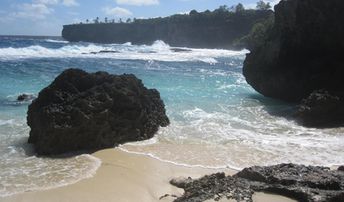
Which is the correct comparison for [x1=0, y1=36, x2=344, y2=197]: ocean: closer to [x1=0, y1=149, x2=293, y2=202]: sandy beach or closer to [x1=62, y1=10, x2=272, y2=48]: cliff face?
[x1=0, y1=149, x2=293, y2=202]: sandy beach

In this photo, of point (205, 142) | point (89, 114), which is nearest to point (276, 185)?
point (205, 142)

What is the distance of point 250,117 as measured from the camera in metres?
16.1

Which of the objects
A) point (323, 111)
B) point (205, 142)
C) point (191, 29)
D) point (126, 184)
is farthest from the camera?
point (191, 29)

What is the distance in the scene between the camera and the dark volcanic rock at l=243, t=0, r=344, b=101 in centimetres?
1775

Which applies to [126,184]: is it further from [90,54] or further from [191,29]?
[191,29]

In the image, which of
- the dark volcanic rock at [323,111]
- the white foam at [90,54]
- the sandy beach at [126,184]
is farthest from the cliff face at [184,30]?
the sandy beach at [126,184]

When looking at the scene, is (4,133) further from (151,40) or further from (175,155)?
(151,40)

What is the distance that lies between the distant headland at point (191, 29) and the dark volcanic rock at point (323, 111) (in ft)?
244

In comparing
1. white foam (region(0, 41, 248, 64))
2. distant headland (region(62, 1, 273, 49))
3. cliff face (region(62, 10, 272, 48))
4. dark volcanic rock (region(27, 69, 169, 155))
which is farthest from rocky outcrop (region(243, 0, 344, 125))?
cliff face (region(62, 10, 272, 48))

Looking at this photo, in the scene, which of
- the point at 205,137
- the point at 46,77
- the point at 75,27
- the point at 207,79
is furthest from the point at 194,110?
the point at 75,27

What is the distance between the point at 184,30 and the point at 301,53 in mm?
98577

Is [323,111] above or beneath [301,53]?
beneath

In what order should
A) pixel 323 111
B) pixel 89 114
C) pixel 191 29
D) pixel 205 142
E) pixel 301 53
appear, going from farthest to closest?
pixel 191 29 < pixel 301 53 < pixel 323 111 < pixel 205 142 < pixel 89 114

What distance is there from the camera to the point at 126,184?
8.91 metres
